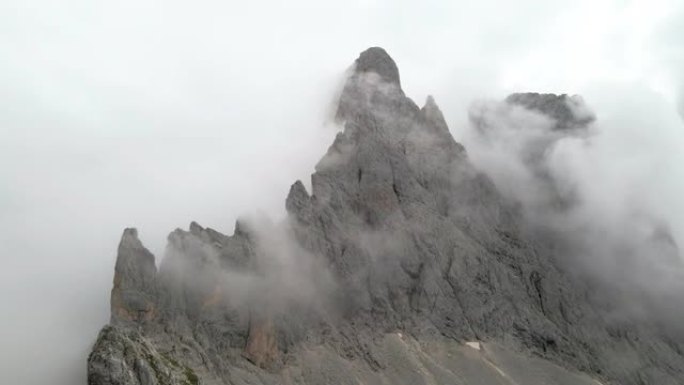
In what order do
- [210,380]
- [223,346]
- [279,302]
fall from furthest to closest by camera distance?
[279,302]
[223,346]
[210,380]

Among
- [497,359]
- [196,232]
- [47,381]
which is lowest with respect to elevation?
[47,381]

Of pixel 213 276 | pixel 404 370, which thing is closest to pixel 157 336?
pixel 213 276

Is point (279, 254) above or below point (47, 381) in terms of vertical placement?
above

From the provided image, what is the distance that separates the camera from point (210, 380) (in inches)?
6373

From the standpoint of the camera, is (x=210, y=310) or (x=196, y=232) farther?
(x=196, y=232)

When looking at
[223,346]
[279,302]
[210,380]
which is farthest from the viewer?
[279,302]

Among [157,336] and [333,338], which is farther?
[333,338]

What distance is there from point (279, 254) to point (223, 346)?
1263 inches

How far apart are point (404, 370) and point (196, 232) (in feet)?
198

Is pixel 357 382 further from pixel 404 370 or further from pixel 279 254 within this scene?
pixel 279 254

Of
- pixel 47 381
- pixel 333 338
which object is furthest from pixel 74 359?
pixel 333 338

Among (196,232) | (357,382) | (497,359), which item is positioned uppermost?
(196,232)

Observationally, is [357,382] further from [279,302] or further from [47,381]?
[47,381]

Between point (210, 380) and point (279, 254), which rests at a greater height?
point (279, 254)
